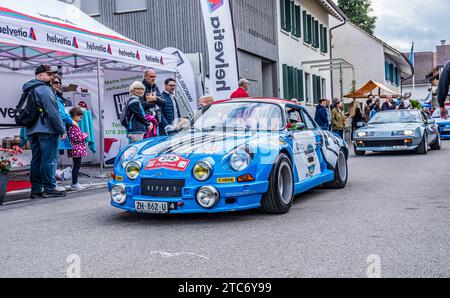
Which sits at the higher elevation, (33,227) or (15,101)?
(15,101)

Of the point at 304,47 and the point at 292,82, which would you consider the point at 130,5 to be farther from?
the point at 304,47

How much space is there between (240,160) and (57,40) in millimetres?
5051

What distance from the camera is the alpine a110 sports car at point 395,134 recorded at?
15.8 metres

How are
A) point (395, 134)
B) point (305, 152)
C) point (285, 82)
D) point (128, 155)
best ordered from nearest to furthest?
point (128, 155), point (305, 152), point (395, 134), point (285, 82)

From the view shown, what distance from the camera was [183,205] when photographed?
6117mm

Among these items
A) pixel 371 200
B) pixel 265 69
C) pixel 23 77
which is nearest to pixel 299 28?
pixel 265 69

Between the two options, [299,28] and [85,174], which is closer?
[85,174]

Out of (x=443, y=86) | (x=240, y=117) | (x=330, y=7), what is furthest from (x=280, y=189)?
(x=330, y=7)

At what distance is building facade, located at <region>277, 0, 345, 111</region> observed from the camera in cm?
2647

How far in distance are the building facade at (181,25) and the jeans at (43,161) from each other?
33.8ft

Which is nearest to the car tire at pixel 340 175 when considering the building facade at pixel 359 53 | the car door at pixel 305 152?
the car door at pixel 305 152

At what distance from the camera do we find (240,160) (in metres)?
6.26
